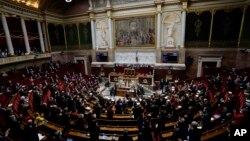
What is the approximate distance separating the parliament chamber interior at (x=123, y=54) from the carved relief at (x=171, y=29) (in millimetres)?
105

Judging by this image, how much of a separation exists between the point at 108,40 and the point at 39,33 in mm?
8747

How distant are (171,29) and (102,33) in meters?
8.86

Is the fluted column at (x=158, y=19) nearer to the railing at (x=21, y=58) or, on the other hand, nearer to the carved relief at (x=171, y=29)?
the carved relief at (x=171, y=29)

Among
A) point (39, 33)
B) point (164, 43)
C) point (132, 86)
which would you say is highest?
point (39, 33)

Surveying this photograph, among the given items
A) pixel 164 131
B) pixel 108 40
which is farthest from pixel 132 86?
pixel 164 131

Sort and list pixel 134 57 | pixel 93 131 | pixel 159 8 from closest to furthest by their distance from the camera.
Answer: pixel 93 131
pixel 159 8
pixel 134 57

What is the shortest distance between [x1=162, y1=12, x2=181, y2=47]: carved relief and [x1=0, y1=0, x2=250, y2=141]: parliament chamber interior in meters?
0.10

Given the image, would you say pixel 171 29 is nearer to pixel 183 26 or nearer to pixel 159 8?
pixel 183 26

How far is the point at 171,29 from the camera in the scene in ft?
55.1

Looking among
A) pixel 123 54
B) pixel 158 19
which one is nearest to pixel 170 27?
pixel 158 19

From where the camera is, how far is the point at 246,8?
1327cm

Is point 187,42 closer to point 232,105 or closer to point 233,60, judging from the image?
point 233,60

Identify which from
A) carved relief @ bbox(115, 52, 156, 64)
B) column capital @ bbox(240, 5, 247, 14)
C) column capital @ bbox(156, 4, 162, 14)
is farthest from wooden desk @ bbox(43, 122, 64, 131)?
column capital @ bbox(240, 5, 247, 14)

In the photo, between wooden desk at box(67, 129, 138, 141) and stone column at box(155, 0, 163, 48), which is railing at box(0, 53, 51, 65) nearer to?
wooden desk at box(67, 129, 138, 141)
